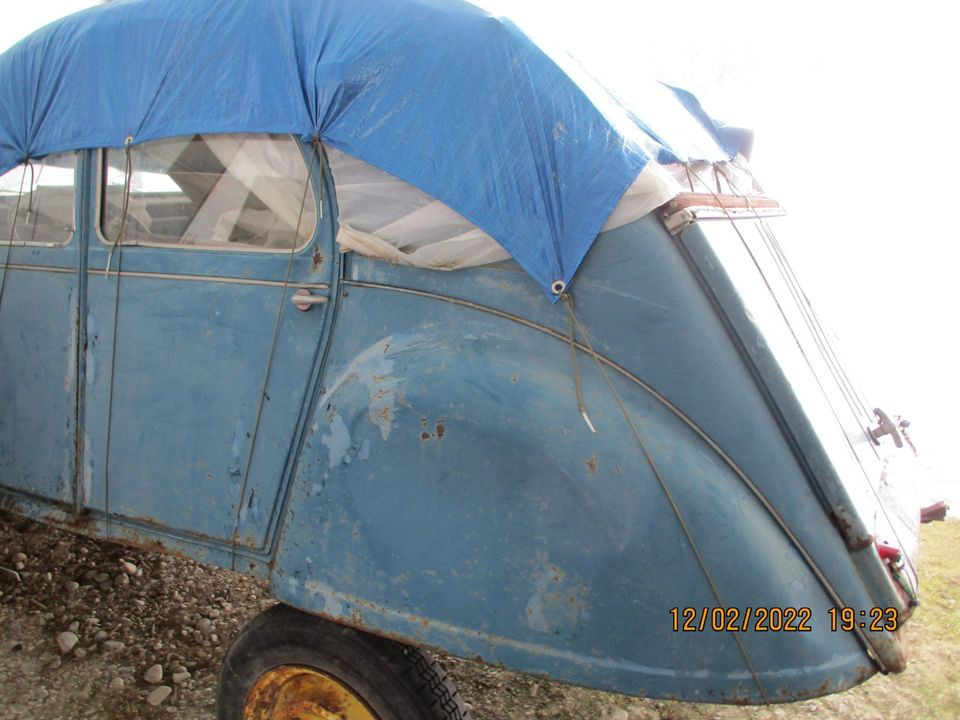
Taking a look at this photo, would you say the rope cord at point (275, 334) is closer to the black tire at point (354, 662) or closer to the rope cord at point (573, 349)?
the black tire at point (354, 662)

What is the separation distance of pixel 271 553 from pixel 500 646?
0.76 m

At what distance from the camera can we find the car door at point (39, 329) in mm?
2680

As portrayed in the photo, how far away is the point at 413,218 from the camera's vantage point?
204cm

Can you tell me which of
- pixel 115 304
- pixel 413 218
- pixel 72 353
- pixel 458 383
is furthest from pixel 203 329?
pixel 458 383

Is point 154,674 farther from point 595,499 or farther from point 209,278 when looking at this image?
point 595,499

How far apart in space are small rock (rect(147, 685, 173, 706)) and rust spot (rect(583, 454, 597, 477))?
6.57 ft

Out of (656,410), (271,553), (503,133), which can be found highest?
(503,133)

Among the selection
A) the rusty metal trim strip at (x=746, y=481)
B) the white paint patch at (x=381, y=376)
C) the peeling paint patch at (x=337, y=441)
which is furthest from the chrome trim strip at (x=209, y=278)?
the rusty metal trim strip at (x=746, y=481)

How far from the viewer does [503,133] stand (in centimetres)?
197

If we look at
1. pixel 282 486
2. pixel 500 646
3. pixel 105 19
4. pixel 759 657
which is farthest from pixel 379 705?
pixel 105 19

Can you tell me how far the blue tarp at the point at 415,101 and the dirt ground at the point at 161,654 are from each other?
1877 millimetres

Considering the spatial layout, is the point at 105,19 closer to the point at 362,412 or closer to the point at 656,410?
the point at 362,412
